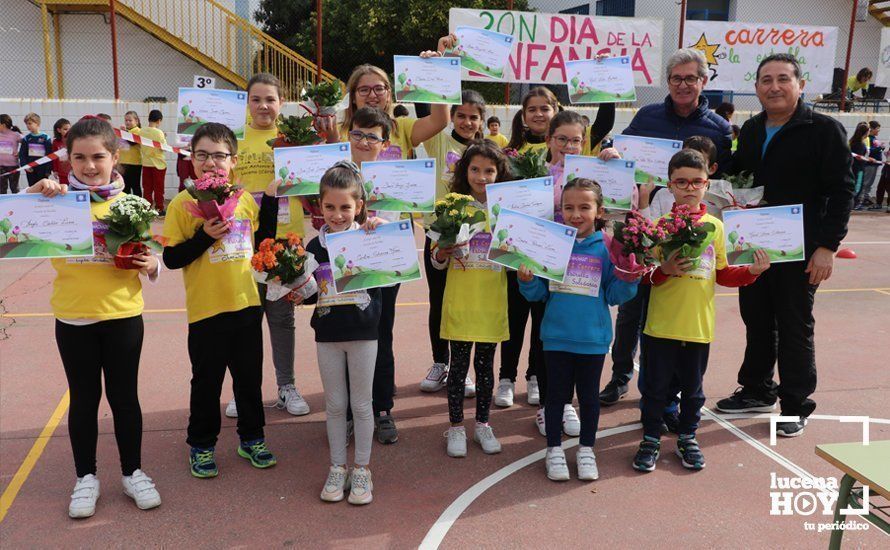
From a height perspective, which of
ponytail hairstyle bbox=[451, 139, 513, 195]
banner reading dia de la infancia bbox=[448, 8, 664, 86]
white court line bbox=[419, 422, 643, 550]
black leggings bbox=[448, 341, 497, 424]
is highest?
banner reading dia de la infancia bbox=[448, 8, 664, 86]

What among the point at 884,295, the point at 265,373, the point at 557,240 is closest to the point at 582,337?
the point at 557,240

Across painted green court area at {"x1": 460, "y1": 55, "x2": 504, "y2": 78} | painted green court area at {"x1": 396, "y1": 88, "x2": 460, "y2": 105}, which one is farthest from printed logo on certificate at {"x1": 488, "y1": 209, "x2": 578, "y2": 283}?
painted green court area at {"x1": 460, "y1": 55, "x2": 504, "y2": 78}

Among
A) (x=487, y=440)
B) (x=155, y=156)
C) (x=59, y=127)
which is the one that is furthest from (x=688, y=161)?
(x=59, y=127)

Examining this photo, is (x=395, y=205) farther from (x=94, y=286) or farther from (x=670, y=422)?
(x=670, y=422)

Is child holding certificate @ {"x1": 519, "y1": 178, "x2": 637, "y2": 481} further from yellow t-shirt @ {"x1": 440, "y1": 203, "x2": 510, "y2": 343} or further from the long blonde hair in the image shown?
the long blonde hair

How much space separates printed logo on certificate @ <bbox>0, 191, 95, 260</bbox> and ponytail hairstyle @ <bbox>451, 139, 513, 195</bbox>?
6.61ft

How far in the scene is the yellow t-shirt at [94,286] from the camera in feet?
11.4

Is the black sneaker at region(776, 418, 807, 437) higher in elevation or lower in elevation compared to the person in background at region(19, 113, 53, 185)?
lower

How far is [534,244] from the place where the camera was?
382 centimetres

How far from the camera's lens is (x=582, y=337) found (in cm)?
397

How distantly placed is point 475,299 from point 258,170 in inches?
61.0

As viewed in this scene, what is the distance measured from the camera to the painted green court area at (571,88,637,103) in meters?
4.81

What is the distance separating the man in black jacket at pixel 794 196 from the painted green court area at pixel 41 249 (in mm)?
3899

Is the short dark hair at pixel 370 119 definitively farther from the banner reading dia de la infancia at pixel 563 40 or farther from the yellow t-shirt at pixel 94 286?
the banner reading dia de la infancia at pixel 563 40
